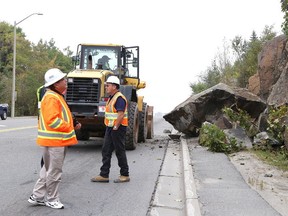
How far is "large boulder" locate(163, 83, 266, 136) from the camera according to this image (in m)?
16.3

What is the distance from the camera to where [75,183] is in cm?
849

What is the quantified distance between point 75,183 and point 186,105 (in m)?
8.93

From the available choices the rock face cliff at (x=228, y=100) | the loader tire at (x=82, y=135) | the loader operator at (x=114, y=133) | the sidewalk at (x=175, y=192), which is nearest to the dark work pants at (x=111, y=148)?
the loader operator at (x=114, y=133)

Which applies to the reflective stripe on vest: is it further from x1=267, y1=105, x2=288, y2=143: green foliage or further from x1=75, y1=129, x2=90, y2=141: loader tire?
x1=75, y1=129, x2=90, y2=141: loader tire

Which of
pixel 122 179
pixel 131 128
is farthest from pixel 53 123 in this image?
pixel 131 128

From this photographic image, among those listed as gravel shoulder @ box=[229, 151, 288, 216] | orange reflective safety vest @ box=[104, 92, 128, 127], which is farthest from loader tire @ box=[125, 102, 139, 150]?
orange reflective safety vest @ box=[104, 92, 128, 127]

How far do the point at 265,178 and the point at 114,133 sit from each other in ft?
9.78

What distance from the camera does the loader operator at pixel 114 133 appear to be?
337 inches

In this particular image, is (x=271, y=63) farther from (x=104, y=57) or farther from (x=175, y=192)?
(x=175, y=192)

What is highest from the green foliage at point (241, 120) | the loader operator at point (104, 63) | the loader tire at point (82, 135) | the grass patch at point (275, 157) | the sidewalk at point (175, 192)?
the loader operator at point (104, 63)

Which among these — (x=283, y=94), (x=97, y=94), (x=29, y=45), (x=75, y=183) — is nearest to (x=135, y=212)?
(x=75, y=183)

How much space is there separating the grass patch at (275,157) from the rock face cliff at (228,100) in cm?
358

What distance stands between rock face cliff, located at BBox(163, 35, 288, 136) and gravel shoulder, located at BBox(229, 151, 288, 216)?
4476 mm

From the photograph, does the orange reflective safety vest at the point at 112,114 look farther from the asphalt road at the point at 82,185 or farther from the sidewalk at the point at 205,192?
the sidewalk at the point at 205,192
